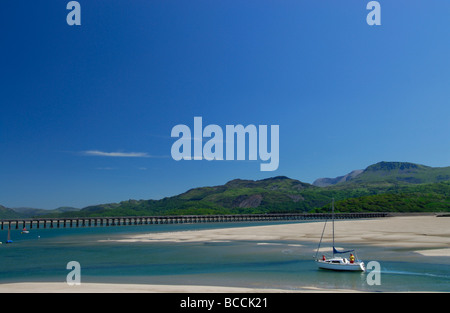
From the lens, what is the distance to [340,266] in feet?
103

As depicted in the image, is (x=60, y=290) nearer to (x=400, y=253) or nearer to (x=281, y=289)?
(x=281, y=289)

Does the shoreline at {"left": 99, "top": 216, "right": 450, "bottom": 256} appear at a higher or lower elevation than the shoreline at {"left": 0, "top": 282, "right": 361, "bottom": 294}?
lower

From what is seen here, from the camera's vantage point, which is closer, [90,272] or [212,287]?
[212,287]

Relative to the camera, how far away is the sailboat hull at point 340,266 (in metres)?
30.9

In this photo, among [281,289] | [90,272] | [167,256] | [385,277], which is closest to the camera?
[281,289]

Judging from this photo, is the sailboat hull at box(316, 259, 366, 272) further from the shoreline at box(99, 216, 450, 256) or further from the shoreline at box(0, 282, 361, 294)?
the shoreline at box(99, 216, 450, 256)

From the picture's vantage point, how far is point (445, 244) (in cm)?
4828

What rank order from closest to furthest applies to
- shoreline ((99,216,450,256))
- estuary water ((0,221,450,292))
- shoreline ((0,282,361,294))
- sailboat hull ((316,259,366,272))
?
shoreline ((0,282,361,294)), estuary water ((0,221,450,292)), sailboat hull ((316,259,366,272)), shoreline ((99,216,450,256))

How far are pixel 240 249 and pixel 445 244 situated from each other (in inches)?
1013

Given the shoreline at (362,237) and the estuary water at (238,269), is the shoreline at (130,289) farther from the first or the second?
the shoreline at (362,237)

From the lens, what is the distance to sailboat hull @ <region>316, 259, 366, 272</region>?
3087 centimetres

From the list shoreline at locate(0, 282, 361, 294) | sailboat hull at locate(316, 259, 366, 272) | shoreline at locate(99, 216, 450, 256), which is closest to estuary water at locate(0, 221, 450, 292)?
sailboat hull at locate(316, 259, 366, 272)

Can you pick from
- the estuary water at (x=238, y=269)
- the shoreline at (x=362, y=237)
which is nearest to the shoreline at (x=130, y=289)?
the estuary water at (x=238, y=269)
